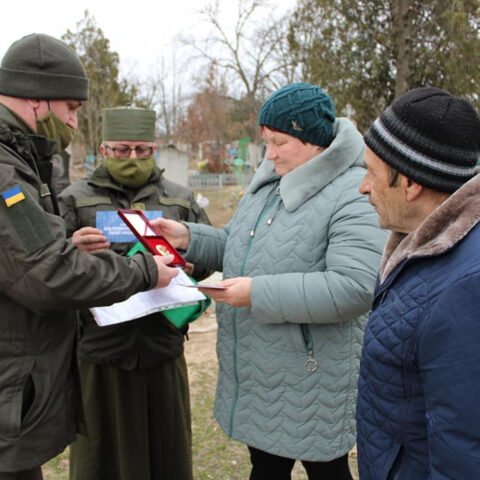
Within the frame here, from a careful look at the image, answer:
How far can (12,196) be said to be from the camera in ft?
5.61

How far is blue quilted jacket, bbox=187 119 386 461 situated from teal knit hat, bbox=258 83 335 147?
8 centimetres

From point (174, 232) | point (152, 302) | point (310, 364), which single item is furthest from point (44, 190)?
point (310, 364)

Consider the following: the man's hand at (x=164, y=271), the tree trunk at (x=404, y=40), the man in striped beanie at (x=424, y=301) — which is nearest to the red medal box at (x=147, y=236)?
the man's hand at (x=164, y=271)

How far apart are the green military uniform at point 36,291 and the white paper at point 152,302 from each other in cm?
18

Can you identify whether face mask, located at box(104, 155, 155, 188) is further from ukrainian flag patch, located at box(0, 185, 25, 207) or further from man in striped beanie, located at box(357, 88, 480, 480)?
man in striped beanie, located at box(357, 88, 480, 480)

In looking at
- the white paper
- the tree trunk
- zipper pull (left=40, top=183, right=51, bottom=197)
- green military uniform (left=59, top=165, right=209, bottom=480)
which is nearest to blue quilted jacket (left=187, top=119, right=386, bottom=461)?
the white paper

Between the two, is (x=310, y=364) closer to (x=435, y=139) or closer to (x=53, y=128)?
(x=435, y=139)

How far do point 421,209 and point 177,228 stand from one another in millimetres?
1335

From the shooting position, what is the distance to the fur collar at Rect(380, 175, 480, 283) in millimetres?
1211

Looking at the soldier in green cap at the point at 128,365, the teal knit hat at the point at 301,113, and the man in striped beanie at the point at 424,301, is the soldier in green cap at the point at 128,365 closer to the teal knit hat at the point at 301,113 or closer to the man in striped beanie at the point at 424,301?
the teal knit hat at the point at 301,113

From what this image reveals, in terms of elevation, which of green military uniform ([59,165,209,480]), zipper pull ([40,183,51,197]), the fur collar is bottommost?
green military uniform ([59,165,209,480])

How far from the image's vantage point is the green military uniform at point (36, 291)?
173cm

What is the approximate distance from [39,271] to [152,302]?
59cm

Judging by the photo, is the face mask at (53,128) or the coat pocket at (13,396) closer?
the coat pocket at (13,396)
